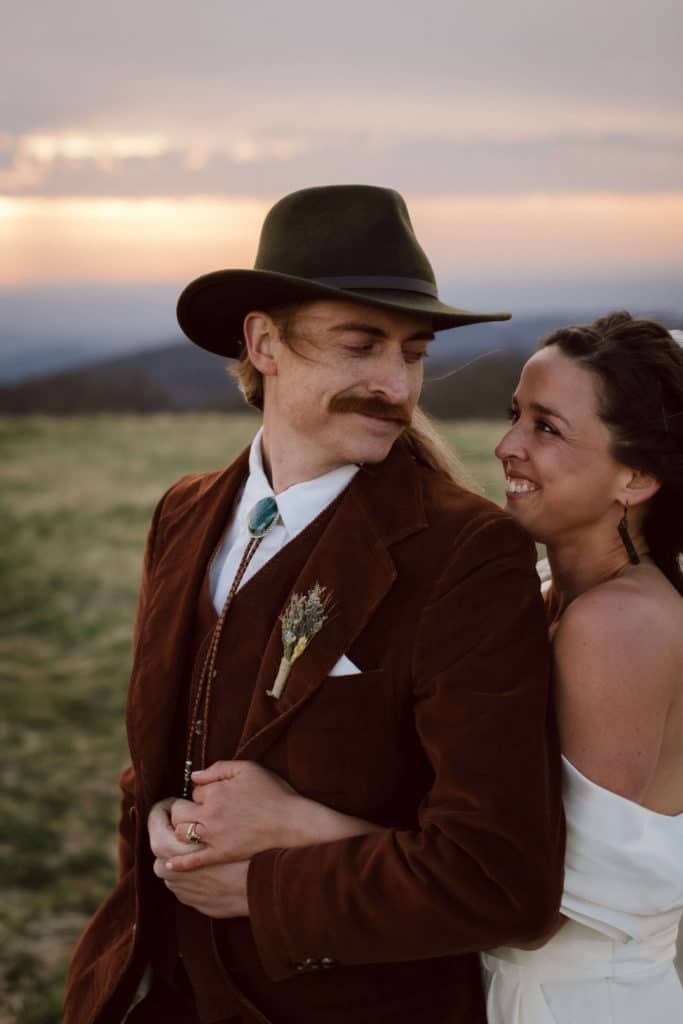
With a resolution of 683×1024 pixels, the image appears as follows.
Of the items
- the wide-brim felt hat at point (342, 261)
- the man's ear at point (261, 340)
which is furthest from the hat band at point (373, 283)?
the man's ear at point (261, 340)

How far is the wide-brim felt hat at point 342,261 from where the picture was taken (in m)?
2.26

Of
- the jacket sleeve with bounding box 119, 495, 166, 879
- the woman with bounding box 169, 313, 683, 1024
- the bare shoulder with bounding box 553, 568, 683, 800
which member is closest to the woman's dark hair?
the woman with bounding box 169, 313, 683, 1024

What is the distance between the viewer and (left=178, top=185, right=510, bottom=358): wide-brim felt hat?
226 centimetres

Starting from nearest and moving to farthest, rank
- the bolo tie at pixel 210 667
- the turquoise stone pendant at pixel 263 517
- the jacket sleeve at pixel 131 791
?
the bolo tie at pixel 210 667
the turquoise stone pendant at pixel 263 517
the jacket sleeve at pixel 131 791

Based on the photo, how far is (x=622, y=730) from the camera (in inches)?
84.7

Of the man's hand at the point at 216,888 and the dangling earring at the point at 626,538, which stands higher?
the dangling earring at the point at 626,538

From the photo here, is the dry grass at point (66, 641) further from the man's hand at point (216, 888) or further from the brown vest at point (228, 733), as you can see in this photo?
the man's hand at point (216, 888)

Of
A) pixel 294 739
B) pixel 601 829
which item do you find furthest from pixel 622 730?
pixel 294 739

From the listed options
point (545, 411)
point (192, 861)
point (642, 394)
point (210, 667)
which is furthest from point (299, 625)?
point (642, 394)

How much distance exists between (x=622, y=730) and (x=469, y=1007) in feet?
2.22

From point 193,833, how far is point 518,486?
987 millimetres

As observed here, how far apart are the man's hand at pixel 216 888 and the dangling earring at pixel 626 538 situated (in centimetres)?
102

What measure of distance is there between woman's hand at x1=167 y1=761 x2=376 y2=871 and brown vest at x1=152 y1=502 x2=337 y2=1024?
123mm

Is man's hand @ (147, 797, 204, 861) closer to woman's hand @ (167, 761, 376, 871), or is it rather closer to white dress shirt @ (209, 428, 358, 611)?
woman's hand @ (167, 761, 376, 871)
